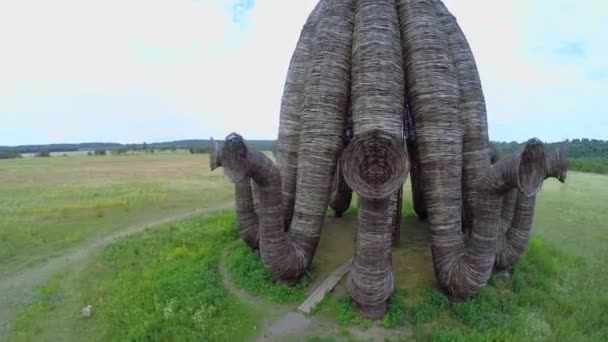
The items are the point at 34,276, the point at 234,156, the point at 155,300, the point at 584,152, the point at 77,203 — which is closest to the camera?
the point at 234,156

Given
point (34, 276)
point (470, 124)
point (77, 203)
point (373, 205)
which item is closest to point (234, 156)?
point (373, 205)

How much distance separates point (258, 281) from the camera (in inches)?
338

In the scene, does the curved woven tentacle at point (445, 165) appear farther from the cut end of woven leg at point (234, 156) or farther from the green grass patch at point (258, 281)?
the cut end of woven leg at point (234, 156)

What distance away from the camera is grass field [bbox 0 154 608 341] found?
22.9 feet

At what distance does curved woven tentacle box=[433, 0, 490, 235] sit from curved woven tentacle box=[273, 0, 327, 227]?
3.65 meters

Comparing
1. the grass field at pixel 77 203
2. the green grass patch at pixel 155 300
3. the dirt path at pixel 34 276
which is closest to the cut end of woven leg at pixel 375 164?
the green grass patch at pixel 155 300

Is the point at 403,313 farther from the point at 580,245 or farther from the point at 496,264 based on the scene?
the point at 580,245

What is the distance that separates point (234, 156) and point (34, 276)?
10.0m

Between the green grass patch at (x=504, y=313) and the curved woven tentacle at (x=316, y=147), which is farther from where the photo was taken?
the curved woven tentacle at (x=316, y=147)

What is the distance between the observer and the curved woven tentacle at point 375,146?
5.84 meters

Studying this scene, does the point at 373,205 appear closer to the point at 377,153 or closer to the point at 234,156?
the point at 377,153

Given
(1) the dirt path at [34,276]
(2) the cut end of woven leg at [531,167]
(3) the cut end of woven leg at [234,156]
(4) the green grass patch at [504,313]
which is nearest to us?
(2) the cut end of woven leg at [531,167]

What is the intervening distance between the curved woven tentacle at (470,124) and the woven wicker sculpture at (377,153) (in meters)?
0.02

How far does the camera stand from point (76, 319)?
8.69 m
